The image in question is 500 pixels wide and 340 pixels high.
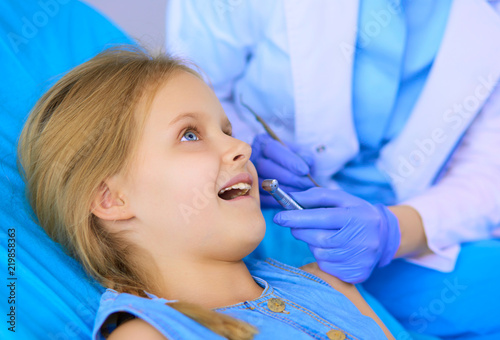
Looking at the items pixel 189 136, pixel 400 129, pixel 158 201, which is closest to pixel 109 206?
pixel 158 201

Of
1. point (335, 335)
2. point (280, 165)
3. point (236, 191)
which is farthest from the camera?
point (280, 165)

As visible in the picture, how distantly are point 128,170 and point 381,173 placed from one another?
82cm

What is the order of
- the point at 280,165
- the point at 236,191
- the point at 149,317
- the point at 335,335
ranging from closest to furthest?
1. the point at 149,317
2. the point at 335,335
3. the point at 236,191
4. the point at 280,165

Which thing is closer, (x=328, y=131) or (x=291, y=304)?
(x=291, y=304)

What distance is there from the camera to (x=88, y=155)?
925 millimetres

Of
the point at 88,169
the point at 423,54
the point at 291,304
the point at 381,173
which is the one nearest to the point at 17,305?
the point at 88,169

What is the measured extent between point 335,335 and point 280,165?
1.83 ft

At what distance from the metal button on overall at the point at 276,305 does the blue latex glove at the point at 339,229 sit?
211mm

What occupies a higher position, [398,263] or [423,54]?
[423,54]

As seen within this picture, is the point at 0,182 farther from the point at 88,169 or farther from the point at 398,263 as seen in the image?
the point at 398,263

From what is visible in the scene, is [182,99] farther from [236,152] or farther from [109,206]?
[109,206]

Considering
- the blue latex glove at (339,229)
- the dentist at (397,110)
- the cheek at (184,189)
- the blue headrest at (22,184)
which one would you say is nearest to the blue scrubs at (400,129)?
the dentist at (397,110)

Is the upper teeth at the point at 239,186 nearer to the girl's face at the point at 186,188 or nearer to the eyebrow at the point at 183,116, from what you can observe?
the girl's face at the point at 186,188

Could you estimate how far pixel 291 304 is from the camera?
3.04 feet
